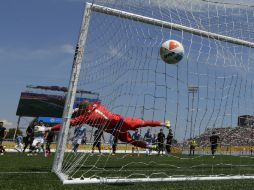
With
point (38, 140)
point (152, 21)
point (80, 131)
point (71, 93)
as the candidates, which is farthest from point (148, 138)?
point (38, 140)

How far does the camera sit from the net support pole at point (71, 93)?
7.23 m

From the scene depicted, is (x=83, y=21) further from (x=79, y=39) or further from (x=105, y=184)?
(x=105, y=184)

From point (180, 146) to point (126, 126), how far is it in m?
1.38

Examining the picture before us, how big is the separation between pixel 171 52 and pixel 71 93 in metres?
2.30

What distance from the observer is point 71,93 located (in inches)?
293

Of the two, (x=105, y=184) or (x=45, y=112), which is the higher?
(x=45, y=112)

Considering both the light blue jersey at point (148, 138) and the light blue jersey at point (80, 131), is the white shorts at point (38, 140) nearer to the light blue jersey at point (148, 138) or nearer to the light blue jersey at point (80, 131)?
the light blue jersey at point (80, 131)

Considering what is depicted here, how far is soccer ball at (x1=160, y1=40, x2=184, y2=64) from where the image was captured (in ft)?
23.9

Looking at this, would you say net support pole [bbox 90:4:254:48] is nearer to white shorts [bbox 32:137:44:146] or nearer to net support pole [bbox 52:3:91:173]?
net support pole [bbox 52:3:91:173]

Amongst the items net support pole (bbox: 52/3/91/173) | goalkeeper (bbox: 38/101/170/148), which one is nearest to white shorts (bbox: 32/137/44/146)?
goalkeeper (bbox: 38/101/170/148)

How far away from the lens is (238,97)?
829 cm

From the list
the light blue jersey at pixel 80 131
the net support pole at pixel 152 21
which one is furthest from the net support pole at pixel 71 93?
the light blue jersey at pixel 80 131

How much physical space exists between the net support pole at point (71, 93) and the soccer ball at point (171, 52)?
5.87 ft

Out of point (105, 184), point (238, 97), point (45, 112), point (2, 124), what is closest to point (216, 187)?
point (105, 184)
